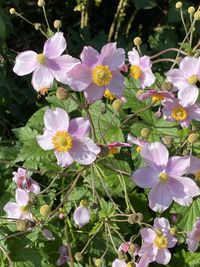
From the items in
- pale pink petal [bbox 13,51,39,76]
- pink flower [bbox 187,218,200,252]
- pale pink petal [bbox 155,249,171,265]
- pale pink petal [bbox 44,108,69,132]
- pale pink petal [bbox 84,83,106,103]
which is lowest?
pale pink petal [bbox 155,249,171,265]

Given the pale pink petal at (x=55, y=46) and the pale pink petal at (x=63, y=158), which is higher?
the pale pink petal at (x=55, y=46)

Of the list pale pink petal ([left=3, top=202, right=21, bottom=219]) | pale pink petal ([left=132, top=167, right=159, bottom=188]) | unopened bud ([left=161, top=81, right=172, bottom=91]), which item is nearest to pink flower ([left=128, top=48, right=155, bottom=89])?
unopened bud ([left=161, top=81, right=172, bottom=91])

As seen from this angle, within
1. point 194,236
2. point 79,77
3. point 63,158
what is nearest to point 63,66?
point 79,77

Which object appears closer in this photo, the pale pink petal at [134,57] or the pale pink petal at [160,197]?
the pale pink petal at [160,197]

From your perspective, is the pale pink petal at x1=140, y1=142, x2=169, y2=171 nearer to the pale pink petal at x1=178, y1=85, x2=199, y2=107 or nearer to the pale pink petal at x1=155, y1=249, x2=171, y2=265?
the pale pink petal at x1=178, y1=85, x2=199, y2=107

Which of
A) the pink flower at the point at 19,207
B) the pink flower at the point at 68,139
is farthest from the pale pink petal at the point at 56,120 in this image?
the pink flower at the point at 19,207

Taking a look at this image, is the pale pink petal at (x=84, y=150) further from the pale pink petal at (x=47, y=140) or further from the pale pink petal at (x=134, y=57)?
the pale pink petal at (x=134, y=57)

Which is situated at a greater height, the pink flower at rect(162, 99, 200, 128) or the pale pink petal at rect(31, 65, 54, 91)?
the pale pink petal at rect(31, 65, 54, 91)
